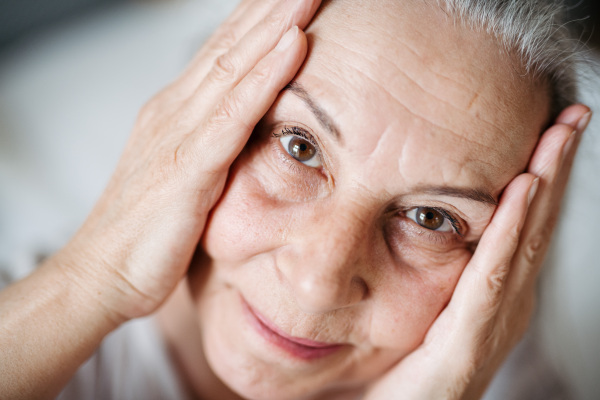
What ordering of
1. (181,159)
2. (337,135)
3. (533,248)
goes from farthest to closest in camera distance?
(533,248)
(181,159)
(337,135)

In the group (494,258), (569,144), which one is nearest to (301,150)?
(494,258)

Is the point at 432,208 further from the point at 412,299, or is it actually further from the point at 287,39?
the point at 287,39

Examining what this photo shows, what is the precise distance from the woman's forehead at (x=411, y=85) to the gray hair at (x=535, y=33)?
0.04 meters

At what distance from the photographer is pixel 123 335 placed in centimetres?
183

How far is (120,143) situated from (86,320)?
142 cm

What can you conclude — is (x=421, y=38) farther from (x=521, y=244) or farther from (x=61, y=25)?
(x=61, y=25)

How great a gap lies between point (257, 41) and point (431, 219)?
61 cm

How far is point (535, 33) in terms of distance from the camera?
1255 millimetres

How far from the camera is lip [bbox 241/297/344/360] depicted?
1227 millimetres

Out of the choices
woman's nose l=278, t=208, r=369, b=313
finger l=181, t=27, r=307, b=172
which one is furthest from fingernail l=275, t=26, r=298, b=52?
woman's nose l=278, t=208, r=369, b=313

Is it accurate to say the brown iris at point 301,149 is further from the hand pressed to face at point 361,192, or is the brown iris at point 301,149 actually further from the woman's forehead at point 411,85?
the woman's forehead at point 411,85

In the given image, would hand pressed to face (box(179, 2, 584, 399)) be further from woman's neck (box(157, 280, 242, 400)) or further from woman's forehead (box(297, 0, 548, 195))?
woman's neck (box(157, 280, 242, 400))

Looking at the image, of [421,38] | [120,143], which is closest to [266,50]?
[421,38]

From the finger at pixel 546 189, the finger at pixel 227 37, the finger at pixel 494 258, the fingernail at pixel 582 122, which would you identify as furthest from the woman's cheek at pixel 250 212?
the fingernail at pixel 582 122
